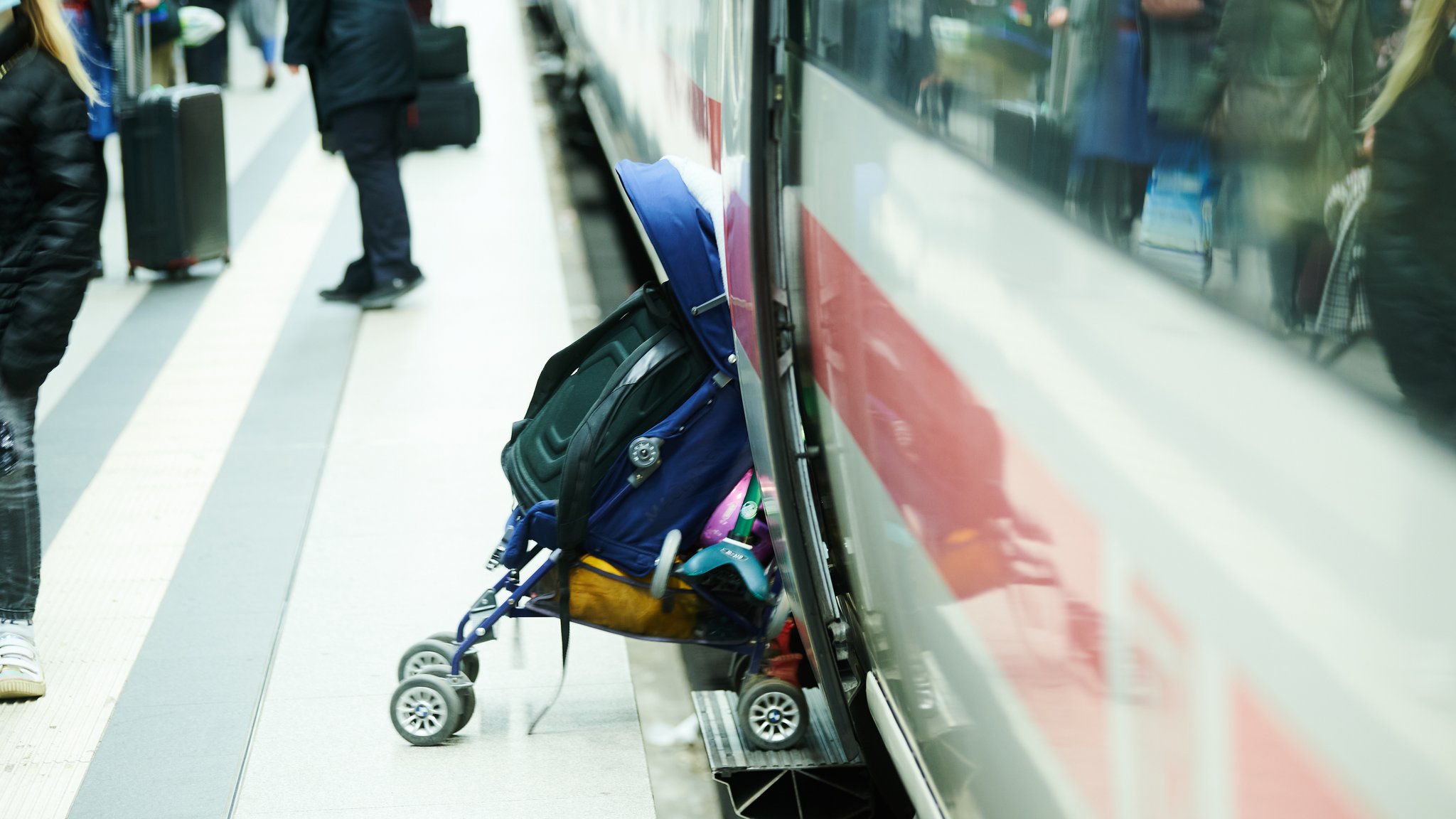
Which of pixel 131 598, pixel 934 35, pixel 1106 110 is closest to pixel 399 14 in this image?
pixel 131 598

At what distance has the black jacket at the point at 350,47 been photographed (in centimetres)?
638

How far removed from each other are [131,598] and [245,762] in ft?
3.26

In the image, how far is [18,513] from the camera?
3506 millimetres

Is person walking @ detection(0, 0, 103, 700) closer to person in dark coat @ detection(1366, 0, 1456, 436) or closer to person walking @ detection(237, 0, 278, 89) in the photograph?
person in dark coat @ detection(1366, 0, 1456, 436)

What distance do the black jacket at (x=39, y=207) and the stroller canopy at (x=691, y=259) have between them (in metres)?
1.21

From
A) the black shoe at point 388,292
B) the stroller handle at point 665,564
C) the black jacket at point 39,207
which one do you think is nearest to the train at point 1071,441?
the stroller handle at point 665,564

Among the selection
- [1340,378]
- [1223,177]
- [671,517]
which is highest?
[1223,177]

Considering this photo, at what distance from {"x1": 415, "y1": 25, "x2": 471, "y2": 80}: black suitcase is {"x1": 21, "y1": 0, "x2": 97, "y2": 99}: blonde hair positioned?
619 cm

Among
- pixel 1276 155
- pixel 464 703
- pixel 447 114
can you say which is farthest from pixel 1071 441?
pixel 447 114

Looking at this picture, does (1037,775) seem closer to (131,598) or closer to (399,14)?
(131,598)

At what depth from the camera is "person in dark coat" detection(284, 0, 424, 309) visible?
6410 mm

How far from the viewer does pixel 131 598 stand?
407 centimetres

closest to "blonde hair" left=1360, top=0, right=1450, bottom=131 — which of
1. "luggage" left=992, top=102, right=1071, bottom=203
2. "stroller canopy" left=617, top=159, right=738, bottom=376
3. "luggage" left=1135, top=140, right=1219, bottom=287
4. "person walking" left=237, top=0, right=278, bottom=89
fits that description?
"luggage" left=1135, top=140, right=1219, bottom=287

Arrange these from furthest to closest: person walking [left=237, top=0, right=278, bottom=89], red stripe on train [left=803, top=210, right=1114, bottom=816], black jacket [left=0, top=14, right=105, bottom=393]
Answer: person walking [left=237, top=0, right=278, bottom=89]
black jacket [left=0, top=14, right=105, bottom=393]
red stripe on train [left=803, top=210, right=1114, bottom=816]
